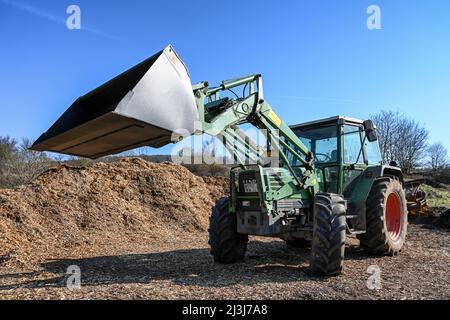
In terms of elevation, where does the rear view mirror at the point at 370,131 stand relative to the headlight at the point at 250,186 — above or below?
above

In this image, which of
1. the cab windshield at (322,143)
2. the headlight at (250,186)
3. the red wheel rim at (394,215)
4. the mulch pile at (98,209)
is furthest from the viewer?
the mulch pile at (98,209)

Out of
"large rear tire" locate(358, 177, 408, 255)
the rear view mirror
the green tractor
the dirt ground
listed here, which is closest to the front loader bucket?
the green tractor

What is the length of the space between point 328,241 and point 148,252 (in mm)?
4820

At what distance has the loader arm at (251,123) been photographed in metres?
6.36

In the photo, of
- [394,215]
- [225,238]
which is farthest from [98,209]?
[394,215]

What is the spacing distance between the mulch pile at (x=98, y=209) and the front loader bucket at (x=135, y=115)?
287 cm

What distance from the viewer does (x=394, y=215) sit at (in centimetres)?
849

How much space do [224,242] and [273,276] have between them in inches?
53.2

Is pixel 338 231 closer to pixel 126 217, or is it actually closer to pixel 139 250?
pixel 139 250

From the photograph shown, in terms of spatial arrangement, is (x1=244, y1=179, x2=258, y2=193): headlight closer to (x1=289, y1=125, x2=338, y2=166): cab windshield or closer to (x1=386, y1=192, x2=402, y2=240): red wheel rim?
(x1=289, y1=125, x2=338, y2=166): cab windshield

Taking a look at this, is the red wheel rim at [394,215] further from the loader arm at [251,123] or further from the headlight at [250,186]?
the headlight at [250,186]

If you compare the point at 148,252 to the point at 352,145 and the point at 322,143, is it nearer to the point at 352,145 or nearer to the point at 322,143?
the point at 322,143

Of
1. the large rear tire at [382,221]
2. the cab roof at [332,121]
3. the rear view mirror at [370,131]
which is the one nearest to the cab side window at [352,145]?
the cab roof at [332,121]
